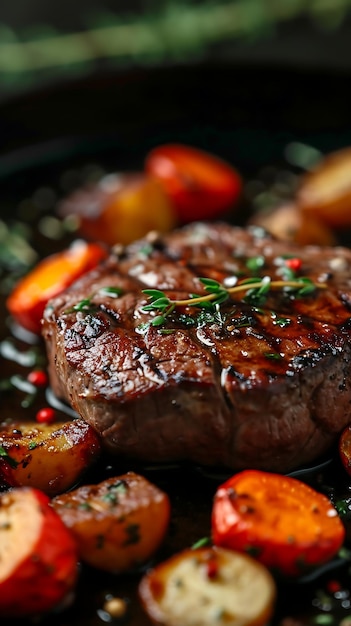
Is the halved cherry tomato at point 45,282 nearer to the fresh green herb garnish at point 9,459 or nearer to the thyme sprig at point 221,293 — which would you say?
the thyme sprig at point 221,293

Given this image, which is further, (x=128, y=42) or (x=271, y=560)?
(x=128, y=42)

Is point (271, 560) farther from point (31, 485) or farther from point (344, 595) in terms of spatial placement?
point (31, 485)

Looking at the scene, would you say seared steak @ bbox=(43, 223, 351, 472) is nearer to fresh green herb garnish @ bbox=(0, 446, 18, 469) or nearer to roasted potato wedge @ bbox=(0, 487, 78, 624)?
fresh green herb garnish @ bbox=(0, 446, 18, 469)

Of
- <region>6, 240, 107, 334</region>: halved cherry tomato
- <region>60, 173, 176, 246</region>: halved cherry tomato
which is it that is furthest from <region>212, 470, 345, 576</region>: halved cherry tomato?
<region>60, 173, 176, 246</region>: halved cherry tomato

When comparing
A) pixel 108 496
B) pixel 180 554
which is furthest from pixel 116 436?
pixel 180 554

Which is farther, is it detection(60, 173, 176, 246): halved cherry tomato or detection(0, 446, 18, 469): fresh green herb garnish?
detection(60, 173, 176, 246): halved cherry tomato
